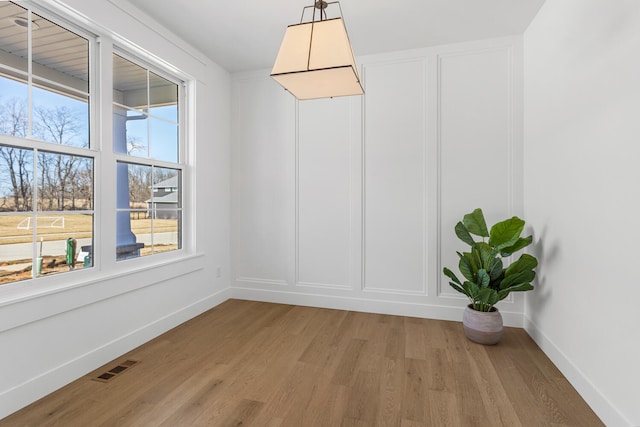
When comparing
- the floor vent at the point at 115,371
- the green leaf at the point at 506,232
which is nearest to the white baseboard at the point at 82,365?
the floor vent at the point at 115,371

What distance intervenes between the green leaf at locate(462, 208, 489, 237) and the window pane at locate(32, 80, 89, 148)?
10.2 feet

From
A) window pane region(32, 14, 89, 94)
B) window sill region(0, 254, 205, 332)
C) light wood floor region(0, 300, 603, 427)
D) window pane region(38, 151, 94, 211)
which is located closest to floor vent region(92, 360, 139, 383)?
light wood floor region(0, 300, 603, 427)

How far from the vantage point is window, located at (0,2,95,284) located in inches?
75.5

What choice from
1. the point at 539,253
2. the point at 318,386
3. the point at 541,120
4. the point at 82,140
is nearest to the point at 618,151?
the point at 541,120

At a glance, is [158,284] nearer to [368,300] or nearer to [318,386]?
[318,386]

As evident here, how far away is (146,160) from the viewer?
289 centimetres

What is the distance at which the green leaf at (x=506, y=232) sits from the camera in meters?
2.59

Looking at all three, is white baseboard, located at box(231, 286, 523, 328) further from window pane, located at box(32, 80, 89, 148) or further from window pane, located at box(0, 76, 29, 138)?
window pane, located at box(0, 76, 29, 138)

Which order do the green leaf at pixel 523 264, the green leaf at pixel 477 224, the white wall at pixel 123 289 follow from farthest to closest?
the green leaf at pixel 477 224
the green leaf at pixel 523 264
the white wall at pixel 123 289

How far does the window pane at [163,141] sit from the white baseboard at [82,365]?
1.53 metres

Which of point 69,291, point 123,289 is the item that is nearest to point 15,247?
point 69,291

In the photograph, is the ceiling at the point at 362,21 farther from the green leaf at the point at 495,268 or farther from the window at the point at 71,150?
the green leaf at the point at 495,268

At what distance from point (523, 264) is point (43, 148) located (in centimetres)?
354

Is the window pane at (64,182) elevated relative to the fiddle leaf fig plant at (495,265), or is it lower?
elevated
